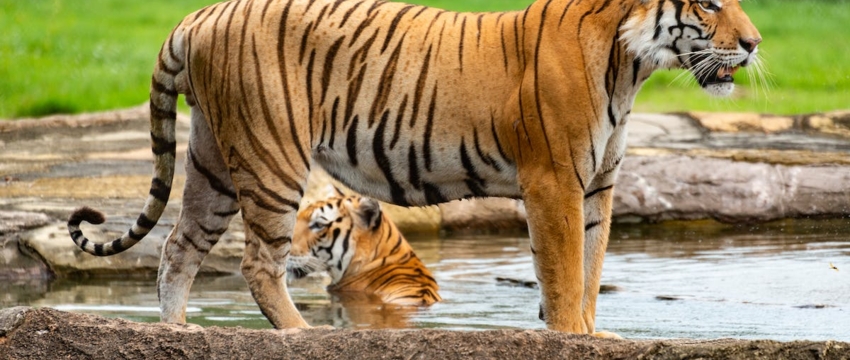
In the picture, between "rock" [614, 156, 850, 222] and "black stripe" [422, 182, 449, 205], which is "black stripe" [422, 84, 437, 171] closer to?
Answer: "black stripe" [422, 182, 449, 205]

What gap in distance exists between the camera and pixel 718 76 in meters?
4.47

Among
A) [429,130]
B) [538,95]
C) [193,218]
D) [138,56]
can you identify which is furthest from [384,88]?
[138,56]

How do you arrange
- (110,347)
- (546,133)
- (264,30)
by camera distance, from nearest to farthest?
(110,347) < (546,133) < (264,30)

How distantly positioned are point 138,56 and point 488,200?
7586 millimetres

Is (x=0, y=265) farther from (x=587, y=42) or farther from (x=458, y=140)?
(x=587, y=42)

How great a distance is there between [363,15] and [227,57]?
0.50 metres

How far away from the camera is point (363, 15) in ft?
15.4

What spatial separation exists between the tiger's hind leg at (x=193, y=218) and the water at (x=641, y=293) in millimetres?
603

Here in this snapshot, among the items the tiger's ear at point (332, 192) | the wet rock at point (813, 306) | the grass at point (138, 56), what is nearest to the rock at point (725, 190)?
the tiger's ear at point (332, 192)

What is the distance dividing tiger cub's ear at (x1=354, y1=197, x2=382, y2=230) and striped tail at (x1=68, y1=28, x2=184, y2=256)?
181 cm

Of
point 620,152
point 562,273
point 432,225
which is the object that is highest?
point 620,152

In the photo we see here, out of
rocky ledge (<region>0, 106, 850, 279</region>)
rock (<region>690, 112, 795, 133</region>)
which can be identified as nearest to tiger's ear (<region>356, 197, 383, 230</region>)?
rocky ledge (<region>0, 106, 850, 279</region>)

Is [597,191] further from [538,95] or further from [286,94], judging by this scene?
[286,94]

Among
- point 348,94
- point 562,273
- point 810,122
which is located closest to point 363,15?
A: point 348,94
